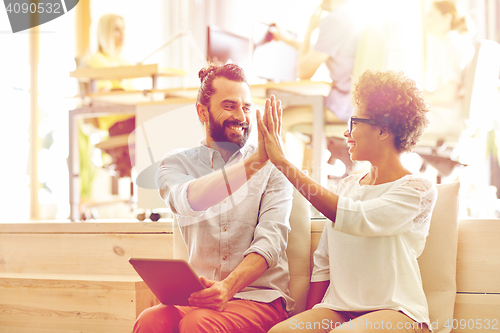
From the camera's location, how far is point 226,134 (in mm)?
1341

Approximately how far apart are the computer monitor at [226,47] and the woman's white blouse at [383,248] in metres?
1.56

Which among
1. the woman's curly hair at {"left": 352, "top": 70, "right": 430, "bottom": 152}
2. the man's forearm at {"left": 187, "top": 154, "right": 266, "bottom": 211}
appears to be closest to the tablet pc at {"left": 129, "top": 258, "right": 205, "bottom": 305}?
the man's forearm at {"left": 187, "top": 154, "right": 266, "bottom": 211}

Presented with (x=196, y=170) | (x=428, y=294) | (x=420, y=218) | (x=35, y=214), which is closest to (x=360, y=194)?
(x=420, y=218)

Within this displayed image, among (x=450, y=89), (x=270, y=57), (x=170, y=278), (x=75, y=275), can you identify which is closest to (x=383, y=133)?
(x=170, y=278)

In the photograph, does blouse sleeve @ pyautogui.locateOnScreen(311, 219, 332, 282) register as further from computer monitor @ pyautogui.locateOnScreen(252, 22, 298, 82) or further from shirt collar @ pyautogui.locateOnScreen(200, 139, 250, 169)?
computer monitor @ pyautogui.locateOnScreen(252, 22, 298, 82)

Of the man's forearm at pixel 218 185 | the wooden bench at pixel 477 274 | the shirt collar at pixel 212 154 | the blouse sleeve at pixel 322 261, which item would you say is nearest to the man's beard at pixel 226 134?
the shirt collar at pixel 212 154

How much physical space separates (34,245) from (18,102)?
277 cm

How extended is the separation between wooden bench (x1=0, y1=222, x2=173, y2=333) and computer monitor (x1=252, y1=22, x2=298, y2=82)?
A: 117cm

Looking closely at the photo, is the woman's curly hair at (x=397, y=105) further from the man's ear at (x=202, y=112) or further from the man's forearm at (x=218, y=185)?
the man's ear at (x=202, y=112)

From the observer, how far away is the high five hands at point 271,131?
1108 millimetres

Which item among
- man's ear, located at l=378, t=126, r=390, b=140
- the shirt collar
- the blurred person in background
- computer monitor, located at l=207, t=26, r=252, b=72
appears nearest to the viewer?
man's ear, located at l=378, t=126, r=390, b=140

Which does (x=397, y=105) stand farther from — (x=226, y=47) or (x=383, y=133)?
(x=226, y=47)

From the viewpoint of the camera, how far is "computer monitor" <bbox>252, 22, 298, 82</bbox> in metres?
2.60

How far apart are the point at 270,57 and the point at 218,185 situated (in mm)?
1625
